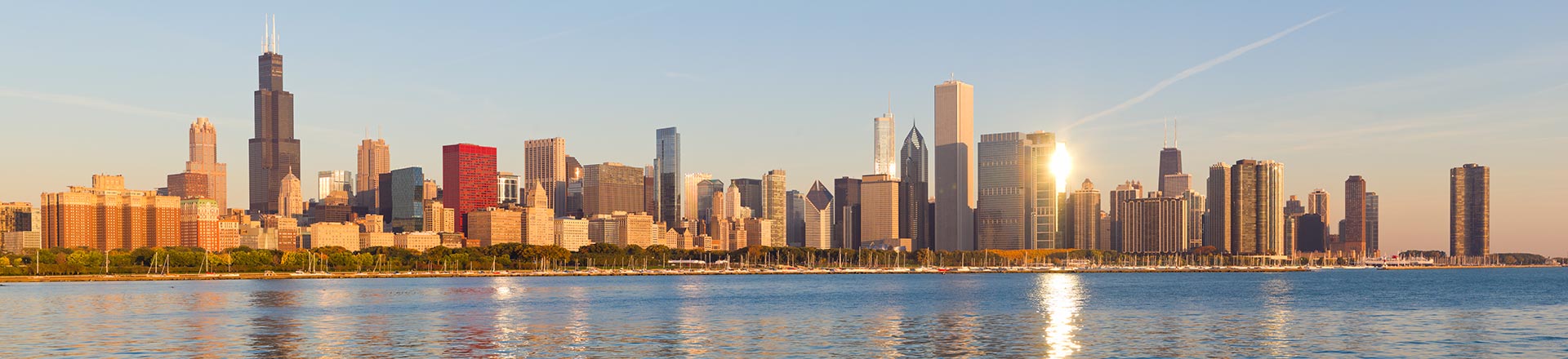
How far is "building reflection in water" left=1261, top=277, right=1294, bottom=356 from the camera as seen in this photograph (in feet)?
264

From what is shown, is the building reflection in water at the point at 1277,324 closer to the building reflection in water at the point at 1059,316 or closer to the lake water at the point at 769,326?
the lake water at the point at 769,326

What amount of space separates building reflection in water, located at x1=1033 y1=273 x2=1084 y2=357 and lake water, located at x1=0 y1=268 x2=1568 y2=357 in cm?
38

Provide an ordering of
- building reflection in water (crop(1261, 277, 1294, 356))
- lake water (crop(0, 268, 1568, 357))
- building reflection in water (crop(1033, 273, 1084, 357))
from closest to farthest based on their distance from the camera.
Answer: lake water (crop(0, 268, 1568, 357))
building reflection in water (crop(1033, 273, 1084, 357))
building reflection in water (crop(1261, 277, 1294, 356))

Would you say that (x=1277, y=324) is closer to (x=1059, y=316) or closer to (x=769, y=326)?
(x=1059, y=316)

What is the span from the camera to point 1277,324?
4109 inches

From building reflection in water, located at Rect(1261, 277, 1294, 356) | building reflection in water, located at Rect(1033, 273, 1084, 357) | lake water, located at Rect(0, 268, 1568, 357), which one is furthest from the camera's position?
building reflection in water, located at Rect(1261, 277, 1294, 356)

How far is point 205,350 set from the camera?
76.9 meters

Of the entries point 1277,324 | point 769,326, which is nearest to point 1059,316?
point 1277,324

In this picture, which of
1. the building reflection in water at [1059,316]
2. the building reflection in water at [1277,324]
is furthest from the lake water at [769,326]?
the building reflection in water at [1059,316]

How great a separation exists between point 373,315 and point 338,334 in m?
23.7

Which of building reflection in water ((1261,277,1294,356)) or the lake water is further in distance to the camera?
building reflection in water ((1261,277,1294,356))

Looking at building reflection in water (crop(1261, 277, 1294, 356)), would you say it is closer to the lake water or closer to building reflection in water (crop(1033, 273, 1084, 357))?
the lake water

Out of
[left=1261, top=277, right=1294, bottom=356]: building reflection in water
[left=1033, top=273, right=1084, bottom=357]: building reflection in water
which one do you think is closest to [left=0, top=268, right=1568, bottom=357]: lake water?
[left=1261, top=277, right=1294, bottom=356]: building reflection in water

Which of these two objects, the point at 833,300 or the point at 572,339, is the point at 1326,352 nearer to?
the point at 572,339
